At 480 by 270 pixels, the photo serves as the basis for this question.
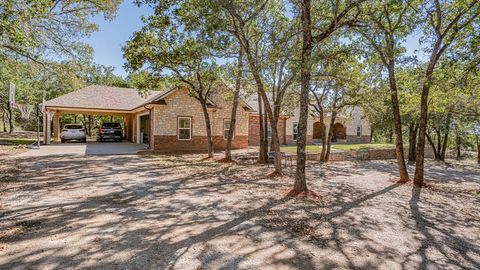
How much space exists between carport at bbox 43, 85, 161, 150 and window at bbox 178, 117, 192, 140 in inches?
77.7

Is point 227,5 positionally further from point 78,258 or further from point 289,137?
point 289,137

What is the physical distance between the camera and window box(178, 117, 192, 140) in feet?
62.4

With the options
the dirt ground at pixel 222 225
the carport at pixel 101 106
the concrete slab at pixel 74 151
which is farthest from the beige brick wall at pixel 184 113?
the dirt ground at pixel 222 225

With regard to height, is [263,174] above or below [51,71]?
below

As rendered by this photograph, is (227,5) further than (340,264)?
Yes

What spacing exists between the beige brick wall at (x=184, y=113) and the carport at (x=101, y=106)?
5.03ft

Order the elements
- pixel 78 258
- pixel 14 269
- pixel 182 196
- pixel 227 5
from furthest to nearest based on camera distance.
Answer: pixel 227 5 < pixel 182 196 < pixel 78 258 < pixel 14 269

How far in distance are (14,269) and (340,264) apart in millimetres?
4031

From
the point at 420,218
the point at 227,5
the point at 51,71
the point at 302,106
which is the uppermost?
the point at 227,5

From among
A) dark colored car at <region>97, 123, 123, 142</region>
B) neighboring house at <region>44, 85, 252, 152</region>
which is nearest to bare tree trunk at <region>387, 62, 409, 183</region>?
neighboring house at <region>44, 85, 252, 152</region>

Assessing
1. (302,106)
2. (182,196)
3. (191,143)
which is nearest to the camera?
(182,196)

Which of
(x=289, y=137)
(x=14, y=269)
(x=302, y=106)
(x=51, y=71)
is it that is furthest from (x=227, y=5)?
(x=289, y=137)

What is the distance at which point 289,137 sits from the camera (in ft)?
94.5

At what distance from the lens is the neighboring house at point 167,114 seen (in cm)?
1838
